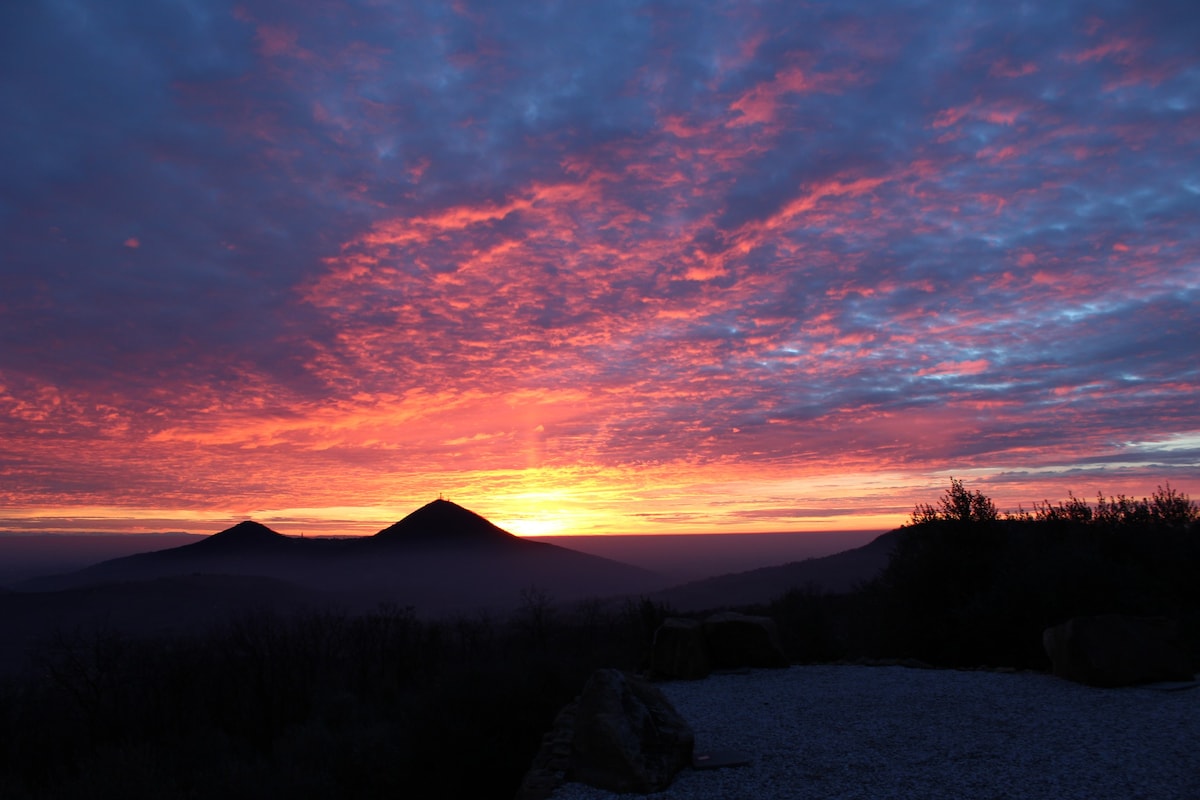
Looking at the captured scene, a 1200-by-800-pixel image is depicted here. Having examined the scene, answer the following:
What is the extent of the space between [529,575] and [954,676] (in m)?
148

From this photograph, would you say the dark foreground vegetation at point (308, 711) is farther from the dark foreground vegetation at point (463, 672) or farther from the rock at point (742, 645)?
the rock at point (742, 645)

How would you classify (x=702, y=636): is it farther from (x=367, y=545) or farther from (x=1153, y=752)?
(x=367, y=545)

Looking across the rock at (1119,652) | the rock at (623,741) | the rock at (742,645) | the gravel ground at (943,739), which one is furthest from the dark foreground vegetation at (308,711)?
the rock at (1119,652)

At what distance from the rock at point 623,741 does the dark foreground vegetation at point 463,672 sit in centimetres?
206

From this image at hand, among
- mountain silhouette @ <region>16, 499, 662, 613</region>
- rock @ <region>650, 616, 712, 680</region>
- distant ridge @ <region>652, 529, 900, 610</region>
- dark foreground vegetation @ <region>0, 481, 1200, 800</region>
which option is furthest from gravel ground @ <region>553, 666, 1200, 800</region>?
mountain silhouette @ <region>16, 499, 662, 613</region>

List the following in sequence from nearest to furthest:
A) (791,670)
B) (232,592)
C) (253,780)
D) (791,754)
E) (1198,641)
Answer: (791,754) < (253,780) < (1198,641) < (791,670) < (232,592)

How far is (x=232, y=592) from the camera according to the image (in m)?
104

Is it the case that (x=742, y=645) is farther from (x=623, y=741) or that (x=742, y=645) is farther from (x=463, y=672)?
(x=623, y=741)

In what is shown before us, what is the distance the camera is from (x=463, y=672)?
37.6 feet

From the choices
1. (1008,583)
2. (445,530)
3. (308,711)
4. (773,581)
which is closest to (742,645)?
(1008,583)

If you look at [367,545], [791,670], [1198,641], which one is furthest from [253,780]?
[367,545]

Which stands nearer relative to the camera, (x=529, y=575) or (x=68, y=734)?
(x=68, y=734)

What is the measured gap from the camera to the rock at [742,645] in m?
14.8

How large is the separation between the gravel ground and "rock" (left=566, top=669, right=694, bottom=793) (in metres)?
0.17
